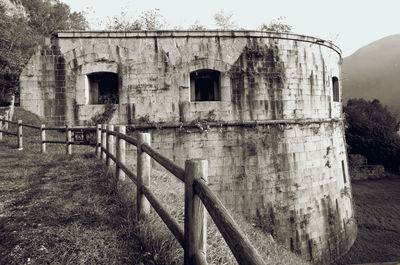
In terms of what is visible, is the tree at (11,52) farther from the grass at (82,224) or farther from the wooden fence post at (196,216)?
the wooden fence post at (196,216)

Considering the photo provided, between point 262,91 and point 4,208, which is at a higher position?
point 262,91

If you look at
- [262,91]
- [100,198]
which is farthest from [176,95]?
[100,198]

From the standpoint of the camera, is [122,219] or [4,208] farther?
[4,208]

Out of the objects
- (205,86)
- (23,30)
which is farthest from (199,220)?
(23,30)

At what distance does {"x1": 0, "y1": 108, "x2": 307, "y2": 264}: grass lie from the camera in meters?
1.94

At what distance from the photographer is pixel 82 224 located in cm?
245

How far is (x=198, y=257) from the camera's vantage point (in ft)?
4.74

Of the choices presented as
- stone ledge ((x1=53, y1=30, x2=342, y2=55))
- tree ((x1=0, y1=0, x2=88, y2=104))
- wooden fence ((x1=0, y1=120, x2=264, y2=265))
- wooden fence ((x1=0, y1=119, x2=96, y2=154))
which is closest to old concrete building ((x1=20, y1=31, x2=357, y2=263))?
stone ledge ((x1=53, y1=30, x2=342, y2=55))

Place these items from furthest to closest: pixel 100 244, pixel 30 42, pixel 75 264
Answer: pixel 30 42
pixel 100 244
pixel 75 264

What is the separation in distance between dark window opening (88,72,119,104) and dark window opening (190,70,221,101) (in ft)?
8.57

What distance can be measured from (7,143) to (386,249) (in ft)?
44.4

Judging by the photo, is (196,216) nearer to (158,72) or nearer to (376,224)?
(158,72)

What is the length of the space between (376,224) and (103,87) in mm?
12737

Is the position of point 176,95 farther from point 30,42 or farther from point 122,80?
point 30,42
